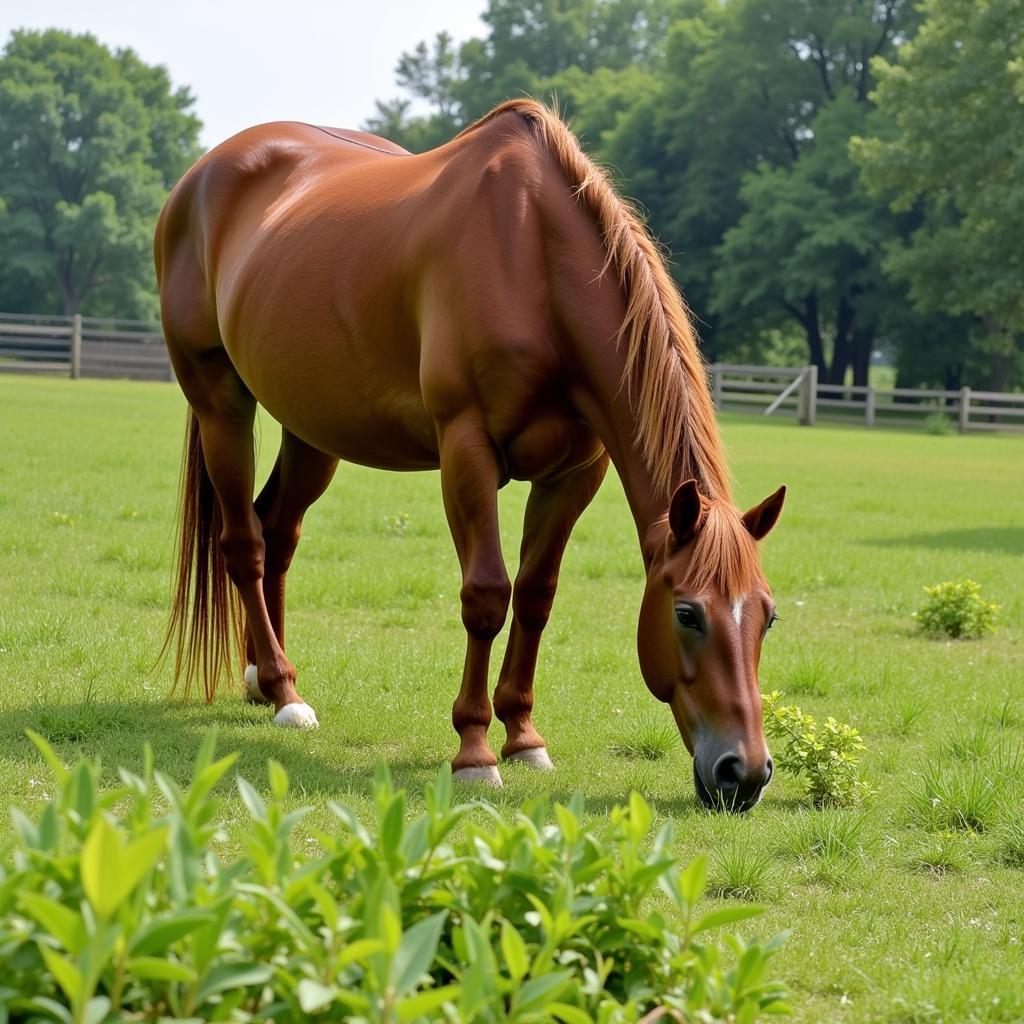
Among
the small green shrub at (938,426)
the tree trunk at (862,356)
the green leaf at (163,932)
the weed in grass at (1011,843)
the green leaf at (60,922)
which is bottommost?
the weed in grass at (1011,843)

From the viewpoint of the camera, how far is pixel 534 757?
4879mm

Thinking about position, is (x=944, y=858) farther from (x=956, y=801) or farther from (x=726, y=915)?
(x=726, y=915)

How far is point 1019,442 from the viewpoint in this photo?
30828 mm

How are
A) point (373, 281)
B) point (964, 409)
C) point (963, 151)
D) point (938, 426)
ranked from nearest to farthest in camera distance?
point (373, 281), point (938, 426), point (963, 151), point (964, 409)

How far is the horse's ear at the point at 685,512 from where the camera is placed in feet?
12.7

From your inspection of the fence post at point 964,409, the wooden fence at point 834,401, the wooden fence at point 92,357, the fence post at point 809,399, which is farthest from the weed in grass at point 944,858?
the wooden fence at point 92,357

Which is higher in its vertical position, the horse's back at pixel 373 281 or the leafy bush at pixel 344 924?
the horse's back at pixel 373 281

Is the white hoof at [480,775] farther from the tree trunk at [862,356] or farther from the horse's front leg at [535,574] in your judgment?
the tree trunk at [862,356]

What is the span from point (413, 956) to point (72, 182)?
67.0 meters

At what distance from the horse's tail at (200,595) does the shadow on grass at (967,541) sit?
707cm

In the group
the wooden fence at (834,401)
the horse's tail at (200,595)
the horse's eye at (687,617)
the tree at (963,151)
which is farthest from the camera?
the wooden fence at (834,401)

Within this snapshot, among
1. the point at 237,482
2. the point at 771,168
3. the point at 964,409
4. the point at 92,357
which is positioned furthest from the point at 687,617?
the point at 771,168

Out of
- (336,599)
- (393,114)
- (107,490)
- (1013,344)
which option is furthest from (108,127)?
(336,599)

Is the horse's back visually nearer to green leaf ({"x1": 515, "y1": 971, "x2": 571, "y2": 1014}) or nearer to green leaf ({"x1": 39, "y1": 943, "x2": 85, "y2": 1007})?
green leaf ({"x1": 515, "y1": 971, "x2": 571, "y2": 1014})
